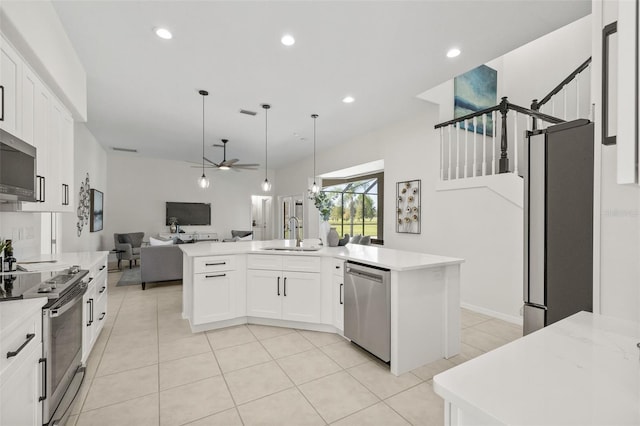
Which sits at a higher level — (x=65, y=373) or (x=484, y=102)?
(x=484, y=102)

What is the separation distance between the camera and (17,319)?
120 cm

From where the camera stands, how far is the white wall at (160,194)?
7852mm

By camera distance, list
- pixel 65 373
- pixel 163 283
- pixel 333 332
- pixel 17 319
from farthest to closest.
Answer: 1. pixel 163 283
2. pixel 333 332
3. pixel 65 373
4. pixel 17 319

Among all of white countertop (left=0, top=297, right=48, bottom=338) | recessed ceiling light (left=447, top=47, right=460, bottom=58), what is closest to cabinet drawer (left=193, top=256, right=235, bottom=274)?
white countertop (left=0, top=297, right=48, bottom=338)

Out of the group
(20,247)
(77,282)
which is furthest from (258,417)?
(20,247)

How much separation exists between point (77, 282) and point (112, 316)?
2130 mm

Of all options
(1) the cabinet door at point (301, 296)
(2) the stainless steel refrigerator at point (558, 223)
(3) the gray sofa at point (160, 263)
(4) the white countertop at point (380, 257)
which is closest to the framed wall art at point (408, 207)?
(4) the white countertop at point (380, 257)

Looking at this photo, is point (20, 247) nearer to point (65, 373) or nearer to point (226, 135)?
point (65, 373)

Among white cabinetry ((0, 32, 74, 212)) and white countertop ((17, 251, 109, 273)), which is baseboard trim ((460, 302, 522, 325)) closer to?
white countertop ((17, 251, 109, 273))

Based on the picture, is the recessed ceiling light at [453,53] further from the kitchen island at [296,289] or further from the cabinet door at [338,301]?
the cabinet door at [338,301]

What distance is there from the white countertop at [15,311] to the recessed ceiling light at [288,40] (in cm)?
262

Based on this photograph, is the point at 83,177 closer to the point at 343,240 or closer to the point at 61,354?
the point at 61,354

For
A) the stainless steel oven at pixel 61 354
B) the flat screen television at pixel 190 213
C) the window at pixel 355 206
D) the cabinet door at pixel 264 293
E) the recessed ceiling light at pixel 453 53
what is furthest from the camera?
the window at pixel 355 206

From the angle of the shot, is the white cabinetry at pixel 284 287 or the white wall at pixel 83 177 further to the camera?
the white wall at pixel 83 177
